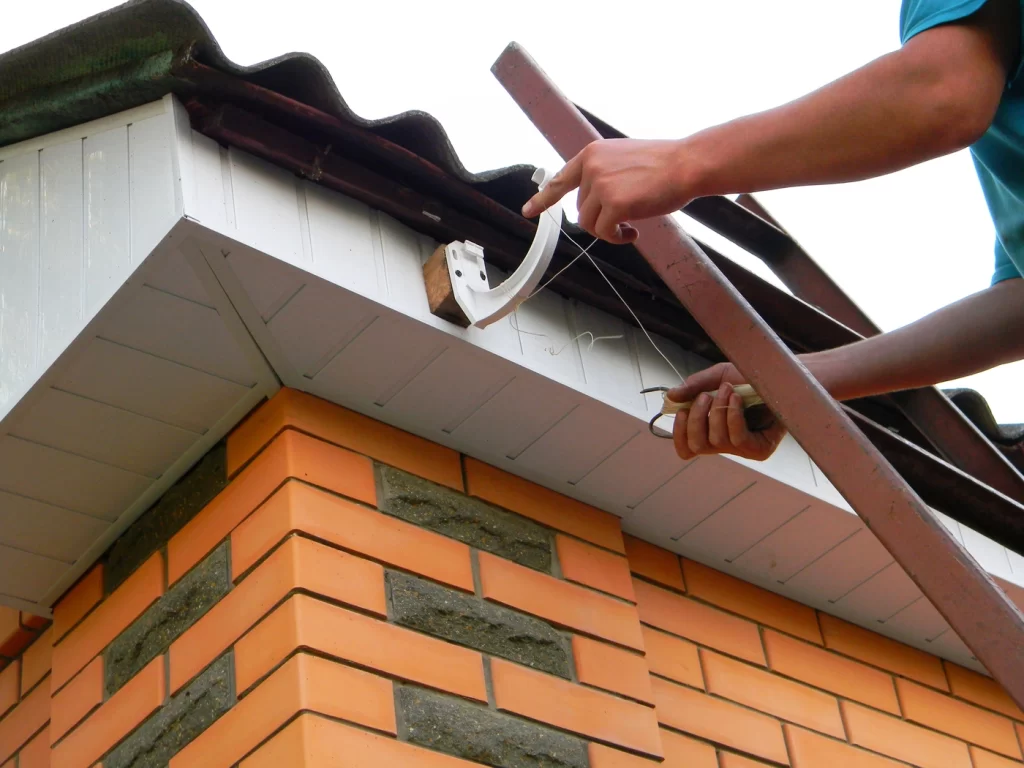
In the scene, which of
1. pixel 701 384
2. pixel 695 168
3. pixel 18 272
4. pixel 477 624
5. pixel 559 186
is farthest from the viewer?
pixel 18 272

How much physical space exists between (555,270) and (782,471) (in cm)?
66

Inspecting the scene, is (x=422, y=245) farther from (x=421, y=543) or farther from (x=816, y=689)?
(x=816, y=689)

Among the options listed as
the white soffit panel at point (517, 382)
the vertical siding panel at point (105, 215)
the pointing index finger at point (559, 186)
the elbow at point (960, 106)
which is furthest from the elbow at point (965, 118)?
the vertical siding panel at point (105, 215)

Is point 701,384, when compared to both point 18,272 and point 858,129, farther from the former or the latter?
point 18,272

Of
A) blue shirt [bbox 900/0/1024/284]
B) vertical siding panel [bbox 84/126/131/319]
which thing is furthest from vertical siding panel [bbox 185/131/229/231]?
blue shirt [bbox 900/0/1024/284]

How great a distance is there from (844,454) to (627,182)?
46cm

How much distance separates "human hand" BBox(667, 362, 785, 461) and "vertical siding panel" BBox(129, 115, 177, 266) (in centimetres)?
89

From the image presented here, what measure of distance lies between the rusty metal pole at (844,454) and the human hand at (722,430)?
21 cm

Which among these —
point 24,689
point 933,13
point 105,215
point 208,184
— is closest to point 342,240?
point 208,184

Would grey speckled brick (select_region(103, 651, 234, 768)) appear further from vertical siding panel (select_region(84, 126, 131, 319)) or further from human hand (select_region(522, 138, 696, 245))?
human hand (select_region(522, 138, 696, 245))

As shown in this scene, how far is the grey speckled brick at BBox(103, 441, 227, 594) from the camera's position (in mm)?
2732

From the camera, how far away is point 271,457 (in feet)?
8.43

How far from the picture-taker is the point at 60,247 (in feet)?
8.43

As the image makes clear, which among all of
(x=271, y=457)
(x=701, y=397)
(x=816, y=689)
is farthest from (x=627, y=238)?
(x=816, y=689)
